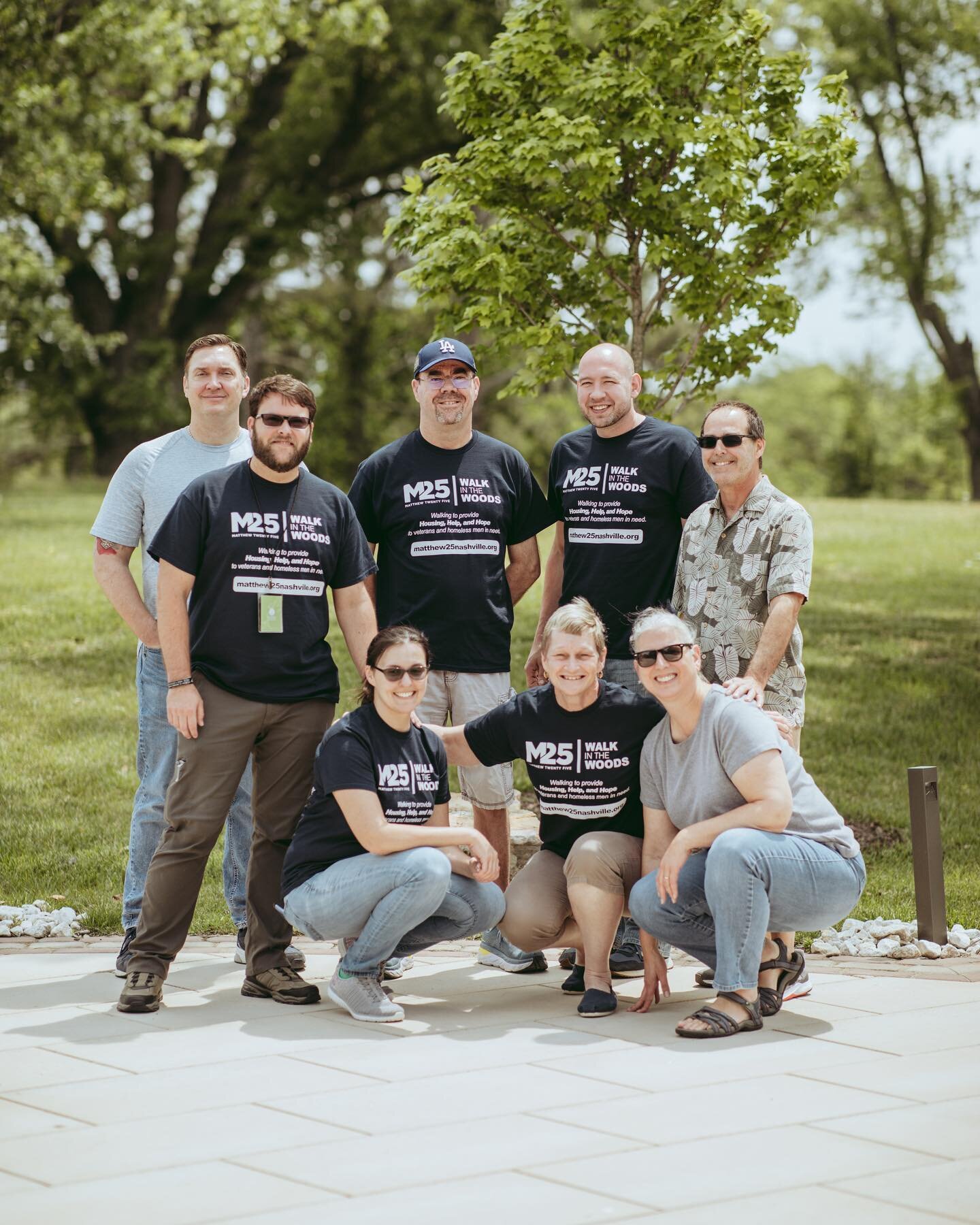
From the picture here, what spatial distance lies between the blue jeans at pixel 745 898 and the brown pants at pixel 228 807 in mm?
1299

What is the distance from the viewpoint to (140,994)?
530cm

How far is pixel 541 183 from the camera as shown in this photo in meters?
8.30

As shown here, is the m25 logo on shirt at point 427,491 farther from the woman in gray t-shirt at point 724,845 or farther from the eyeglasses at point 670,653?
the eyeglasses at point 670,653

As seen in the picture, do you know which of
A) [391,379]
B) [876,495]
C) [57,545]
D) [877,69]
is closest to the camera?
[57,545]

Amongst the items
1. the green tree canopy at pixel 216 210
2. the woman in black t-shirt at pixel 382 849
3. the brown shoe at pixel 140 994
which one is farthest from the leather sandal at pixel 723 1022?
the green tree canopy at pixel 216 210

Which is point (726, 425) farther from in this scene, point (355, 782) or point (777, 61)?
point (777, 61)

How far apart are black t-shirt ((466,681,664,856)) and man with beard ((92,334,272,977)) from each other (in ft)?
3.88

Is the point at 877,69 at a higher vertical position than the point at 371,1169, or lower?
higher

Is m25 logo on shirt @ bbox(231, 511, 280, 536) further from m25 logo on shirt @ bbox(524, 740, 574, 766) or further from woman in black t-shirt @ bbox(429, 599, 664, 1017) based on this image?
m25 logo on shirt @ bbox(524, 740, 574, 766)

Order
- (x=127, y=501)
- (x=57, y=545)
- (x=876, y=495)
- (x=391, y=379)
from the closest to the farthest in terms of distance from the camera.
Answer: (x=127, y=501) < (x=57, y=545) < (x=391, y=379) < (x=876, y=495)

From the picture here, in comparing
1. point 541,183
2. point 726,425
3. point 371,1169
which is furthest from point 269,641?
point 541,183

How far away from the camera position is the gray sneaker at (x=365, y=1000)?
17.2ft

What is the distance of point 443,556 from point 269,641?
84cm

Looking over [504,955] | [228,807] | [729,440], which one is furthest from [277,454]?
[504,955]
